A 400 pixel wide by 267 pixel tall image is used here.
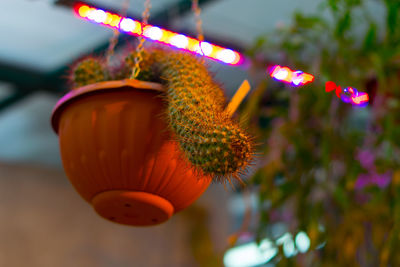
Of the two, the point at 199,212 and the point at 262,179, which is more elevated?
the point at 199,212

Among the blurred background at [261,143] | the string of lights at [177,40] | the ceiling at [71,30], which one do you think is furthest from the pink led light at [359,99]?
the ceiling at [71,30]

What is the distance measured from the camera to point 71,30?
2795 mm

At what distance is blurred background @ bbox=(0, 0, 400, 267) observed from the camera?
74.1 inches

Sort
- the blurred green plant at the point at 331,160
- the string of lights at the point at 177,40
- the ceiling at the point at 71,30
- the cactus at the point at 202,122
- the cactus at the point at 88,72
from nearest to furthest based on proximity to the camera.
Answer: the cactus at the point at 202,122 → the cactus at the point at 88,72 → the string of lights at the point at 177,40 → the blurred green plant at the point at 331,160 → the ceiling at the point at 71,30

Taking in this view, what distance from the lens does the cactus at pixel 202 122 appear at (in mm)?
700

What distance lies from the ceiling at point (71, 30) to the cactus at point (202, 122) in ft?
5.01

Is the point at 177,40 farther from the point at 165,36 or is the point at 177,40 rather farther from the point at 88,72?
the point at 88,72

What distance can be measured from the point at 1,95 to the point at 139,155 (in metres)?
2.80

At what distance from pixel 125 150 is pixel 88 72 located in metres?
0.21

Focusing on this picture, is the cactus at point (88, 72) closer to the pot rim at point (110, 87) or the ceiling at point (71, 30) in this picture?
the pot rim at point (110, 87)

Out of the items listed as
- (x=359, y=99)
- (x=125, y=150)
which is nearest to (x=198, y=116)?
(x=125, y=150)

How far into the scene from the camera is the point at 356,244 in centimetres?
192

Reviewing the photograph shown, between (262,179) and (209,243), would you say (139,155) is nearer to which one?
(262,179)

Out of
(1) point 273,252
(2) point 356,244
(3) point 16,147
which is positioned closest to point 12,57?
(3) point 16,147
